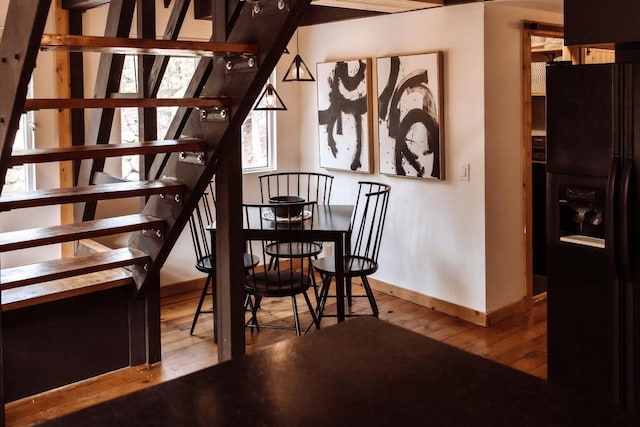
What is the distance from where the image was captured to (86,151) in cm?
223

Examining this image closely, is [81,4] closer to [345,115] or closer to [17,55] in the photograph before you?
[345,115]

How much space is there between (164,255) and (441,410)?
250 centimetres

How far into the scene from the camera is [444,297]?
4.79 m

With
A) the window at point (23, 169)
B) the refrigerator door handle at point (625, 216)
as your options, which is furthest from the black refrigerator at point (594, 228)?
the window at point (23, 169)

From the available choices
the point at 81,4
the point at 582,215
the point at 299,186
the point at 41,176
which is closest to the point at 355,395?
the point at 582,215

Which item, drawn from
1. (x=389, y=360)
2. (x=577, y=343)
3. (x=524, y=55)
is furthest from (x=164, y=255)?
(x=524, y=55)

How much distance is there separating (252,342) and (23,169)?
195 centimetres

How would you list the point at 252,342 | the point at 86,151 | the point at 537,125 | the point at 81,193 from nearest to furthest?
the point at 86,151 → the point at 81,193 → the point at 252,342 → the point at 537,125

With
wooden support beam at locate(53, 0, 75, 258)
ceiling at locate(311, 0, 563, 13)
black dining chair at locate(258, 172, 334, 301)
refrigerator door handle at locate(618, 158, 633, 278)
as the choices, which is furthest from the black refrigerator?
wooden support beam at locate(53, 0, 75, 258)

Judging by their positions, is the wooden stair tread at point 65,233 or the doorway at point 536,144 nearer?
the wooden stair tread at point 65,233

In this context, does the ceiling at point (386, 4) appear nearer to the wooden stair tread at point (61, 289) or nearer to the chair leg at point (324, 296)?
the chair leg at point (324, 296)

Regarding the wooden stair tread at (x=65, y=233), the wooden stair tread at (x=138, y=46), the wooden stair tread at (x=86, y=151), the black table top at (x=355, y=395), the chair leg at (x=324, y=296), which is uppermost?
the wooden stair tread at (x=138, y=46)

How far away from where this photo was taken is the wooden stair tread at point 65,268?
289 centimetres

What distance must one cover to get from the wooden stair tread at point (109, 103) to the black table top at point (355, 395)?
116cm
